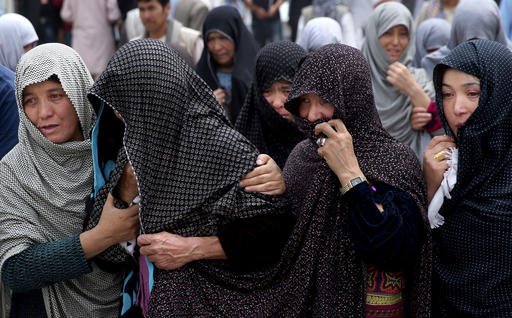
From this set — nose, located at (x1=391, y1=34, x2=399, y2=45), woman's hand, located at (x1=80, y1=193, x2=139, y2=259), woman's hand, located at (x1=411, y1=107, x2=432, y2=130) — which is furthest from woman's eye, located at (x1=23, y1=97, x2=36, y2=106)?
nose, located at (x1=391, y1=34, x2=399, y2=45)

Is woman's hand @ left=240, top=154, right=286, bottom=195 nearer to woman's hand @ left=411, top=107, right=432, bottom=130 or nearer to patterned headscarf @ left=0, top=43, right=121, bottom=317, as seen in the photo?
patterned headscarf @ left=0, top=43, right=121, bottom=317

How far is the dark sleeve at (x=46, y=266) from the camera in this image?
2613mm

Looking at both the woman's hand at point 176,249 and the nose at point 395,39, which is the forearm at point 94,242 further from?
the nose at point 395,39

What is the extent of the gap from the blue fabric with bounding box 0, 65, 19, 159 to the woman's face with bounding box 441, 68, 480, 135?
6.83 feet

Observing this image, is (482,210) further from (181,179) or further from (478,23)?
(478,23)

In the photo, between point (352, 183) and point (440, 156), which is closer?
point (352, 183)

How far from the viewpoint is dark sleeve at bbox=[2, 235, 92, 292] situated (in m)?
2.61

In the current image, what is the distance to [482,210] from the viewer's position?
99.6 inches

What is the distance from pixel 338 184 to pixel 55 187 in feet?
3.44

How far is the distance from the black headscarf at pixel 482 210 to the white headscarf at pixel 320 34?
9.43 feet

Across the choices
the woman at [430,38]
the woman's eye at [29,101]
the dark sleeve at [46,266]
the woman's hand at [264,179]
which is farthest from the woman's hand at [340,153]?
the woman at [430,38]

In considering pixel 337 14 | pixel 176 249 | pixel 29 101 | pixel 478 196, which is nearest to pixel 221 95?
pixel 29 101

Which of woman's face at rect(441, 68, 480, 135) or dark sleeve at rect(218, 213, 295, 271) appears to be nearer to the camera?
dark sleeve at rect(218, 213, 295, 271)

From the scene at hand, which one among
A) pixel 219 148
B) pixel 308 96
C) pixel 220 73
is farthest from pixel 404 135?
pixel 219 148
